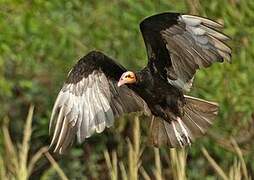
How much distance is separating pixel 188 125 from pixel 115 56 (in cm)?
151

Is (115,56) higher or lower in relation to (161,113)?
higher

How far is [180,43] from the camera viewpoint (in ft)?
18.7

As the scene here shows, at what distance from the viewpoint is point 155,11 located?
7176 mm

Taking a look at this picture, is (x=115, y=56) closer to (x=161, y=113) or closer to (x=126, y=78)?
(x=161, y=113)

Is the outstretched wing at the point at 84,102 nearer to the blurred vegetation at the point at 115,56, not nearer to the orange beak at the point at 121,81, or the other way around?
the orange beak at the point at 121,81

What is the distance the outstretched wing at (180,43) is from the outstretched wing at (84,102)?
205 mm

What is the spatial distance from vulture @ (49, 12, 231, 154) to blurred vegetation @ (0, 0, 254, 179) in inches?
15.5

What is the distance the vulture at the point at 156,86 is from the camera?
5.62 metres

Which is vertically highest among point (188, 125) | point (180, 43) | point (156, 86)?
point (180, 43)

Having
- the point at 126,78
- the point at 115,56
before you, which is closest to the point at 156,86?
the point at 126,78

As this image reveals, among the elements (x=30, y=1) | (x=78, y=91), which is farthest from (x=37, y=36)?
(x=78, y=91)

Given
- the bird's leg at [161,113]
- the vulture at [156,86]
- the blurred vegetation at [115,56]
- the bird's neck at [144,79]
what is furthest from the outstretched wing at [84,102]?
the blurred vegetation at [115,56]

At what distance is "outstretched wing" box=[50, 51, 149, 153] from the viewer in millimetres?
5758

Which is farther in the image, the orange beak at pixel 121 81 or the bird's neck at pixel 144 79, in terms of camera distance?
the bird's neck at pixel 144 79
